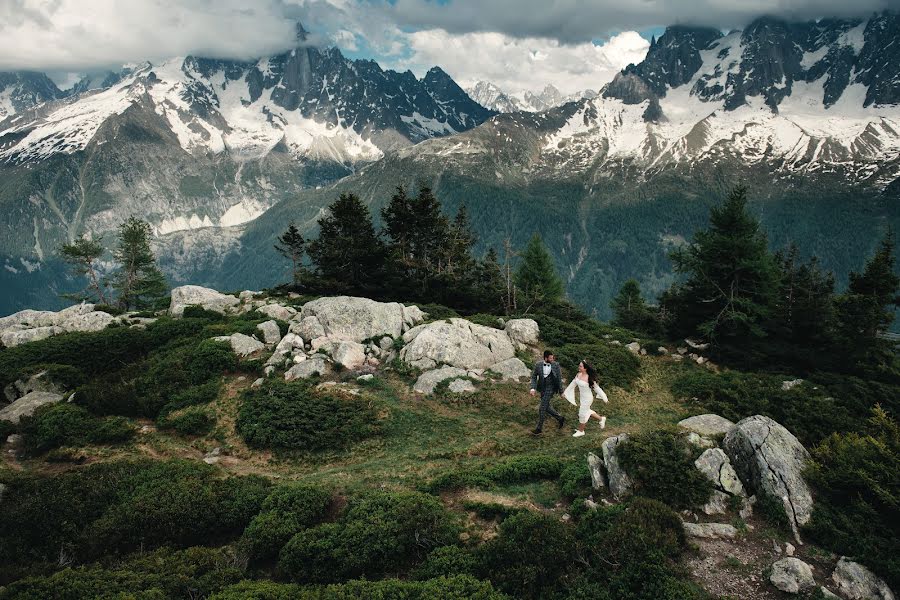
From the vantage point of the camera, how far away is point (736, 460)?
14.6 meters

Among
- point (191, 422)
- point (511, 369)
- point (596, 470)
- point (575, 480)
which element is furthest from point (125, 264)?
point (596, 470)

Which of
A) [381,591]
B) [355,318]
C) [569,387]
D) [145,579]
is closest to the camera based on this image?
[381,591]

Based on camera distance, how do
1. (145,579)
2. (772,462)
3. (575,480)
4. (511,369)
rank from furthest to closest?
1. (511,369)
2. (575,480)
3. (772,462)
4. (145,579)

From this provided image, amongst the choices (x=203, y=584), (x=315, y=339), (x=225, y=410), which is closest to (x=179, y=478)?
(x=203, y=584)

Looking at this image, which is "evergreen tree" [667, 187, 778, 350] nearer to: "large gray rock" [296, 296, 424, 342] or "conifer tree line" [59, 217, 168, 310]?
"large gray rock" [296, 296, 424, 342]

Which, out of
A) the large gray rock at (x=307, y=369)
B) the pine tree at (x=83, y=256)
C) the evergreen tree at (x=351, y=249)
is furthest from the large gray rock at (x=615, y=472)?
the pine tree at (x=83, y=256)

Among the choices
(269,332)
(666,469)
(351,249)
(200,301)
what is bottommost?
(666,469)

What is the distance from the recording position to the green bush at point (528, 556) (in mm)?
10836

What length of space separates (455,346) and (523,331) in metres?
6.92

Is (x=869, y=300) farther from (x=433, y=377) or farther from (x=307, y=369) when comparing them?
(x=307, y=369)

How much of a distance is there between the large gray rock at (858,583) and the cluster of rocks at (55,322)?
42887 millimetres

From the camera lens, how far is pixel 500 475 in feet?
54.3

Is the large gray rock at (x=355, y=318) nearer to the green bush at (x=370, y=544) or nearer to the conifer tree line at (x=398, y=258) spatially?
the conifer tree line at (x=398, y=258)

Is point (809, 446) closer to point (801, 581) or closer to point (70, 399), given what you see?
point (801, 581)
